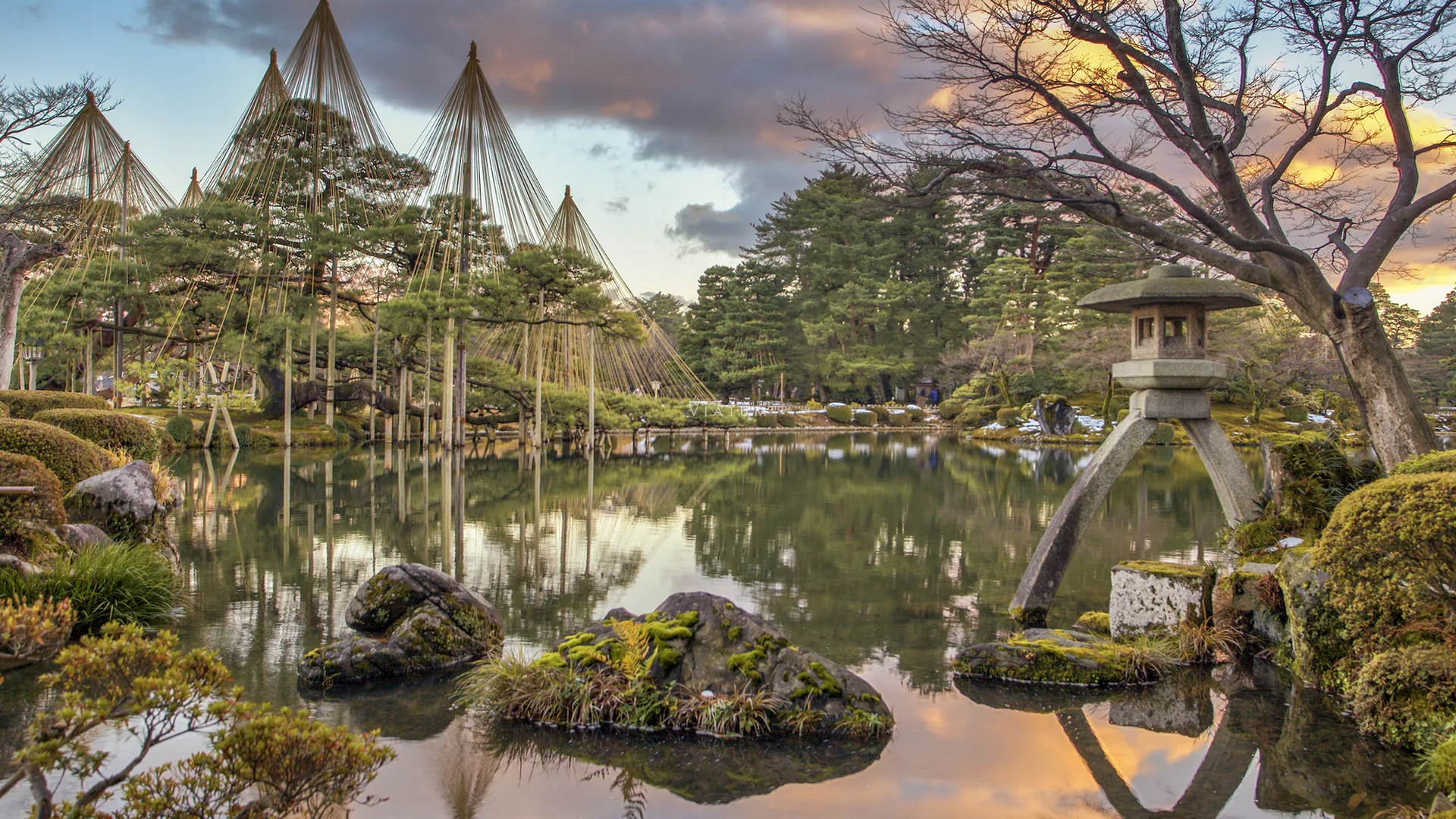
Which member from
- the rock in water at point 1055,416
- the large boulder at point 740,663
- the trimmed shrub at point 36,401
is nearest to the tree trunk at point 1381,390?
the large boulder at point 740,663

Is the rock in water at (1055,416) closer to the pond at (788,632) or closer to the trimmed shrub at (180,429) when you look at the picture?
the pond at (788,632)

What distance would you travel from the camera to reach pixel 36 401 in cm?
1354

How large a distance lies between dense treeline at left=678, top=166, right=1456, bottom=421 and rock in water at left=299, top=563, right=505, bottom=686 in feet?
98.5

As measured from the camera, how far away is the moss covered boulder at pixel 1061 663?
5.93 metres

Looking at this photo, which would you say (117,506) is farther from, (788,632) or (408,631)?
(788,632)

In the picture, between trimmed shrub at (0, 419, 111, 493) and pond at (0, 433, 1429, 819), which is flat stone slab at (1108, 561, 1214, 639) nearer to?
pond at (0, 433, 1429, 819)

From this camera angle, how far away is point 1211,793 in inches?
169

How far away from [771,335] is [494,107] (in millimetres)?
23872

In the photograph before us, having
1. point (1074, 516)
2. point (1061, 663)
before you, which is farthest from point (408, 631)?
point (1074, 516)

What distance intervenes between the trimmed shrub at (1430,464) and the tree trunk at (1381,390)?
6.19 ft

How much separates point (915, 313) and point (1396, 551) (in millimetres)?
41953

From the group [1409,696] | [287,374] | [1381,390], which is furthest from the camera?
[287,374]

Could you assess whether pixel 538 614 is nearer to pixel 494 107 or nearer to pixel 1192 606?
pixel 1192 606

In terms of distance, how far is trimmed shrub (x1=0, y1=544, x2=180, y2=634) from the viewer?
251 inches
